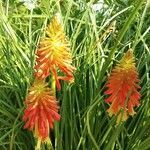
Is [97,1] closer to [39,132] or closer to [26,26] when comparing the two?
[26,26]

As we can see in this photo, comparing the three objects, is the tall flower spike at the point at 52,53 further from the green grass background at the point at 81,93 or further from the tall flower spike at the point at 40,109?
the green grass background at the point at 81,93

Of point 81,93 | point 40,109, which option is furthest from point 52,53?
point 81,93

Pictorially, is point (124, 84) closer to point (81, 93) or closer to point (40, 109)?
point (40, 109)

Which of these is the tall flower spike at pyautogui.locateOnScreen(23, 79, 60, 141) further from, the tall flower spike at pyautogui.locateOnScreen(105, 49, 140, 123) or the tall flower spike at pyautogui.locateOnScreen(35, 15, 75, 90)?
the tall flower spike at pyautogui.locateOnScreen(105, 49, 140, 123)

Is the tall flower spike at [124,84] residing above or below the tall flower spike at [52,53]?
below

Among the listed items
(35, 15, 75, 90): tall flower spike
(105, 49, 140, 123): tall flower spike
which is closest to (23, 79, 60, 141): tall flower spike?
(35, 15, 75, 90): tall flower spike

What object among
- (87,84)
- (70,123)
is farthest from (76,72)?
(70,123)

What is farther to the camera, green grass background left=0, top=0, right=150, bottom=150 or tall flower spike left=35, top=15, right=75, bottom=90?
green grass background left=0, top=0, right=150, bottom=150

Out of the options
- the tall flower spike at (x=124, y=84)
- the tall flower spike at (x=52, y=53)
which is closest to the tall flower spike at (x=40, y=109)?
the tall flower spike at (x=52, y=53)

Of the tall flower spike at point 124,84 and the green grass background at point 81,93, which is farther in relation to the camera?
the green grass background at point 81,93
